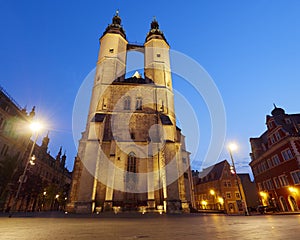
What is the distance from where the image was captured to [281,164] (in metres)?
23.0

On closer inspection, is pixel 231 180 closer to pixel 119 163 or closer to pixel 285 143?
pixel 285 143

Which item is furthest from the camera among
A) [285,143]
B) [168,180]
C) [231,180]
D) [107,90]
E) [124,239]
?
[231,180]

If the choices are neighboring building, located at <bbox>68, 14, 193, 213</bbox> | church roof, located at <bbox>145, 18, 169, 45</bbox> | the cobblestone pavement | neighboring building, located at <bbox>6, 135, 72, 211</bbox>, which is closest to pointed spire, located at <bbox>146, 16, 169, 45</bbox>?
church roof, located at <bbox>145, 18, 169, 45</bbox>

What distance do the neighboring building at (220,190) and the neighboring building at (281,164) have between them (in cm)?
923

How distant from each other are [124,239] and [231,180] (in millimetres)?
40686

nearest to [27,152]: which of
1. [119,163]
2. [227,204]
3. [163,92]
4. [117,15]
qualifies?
[119,163]

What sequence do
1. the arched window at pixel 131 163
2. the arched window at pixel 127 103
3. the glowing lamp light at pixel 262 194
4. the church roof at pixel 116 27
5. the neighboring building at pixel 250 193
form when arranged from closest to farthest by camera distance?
the arched window at pixel 131 163
the arched window at pixel 127 103
the glowing lamp light at pixel 262 194
the church roof at pixel 116 27
the neighboring building at pixel 250 193

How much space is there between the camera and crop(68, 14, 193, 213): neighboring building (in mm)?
18469

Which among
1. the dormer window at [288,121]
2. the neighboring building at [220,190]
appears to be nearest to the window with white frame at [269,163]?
the dormer window at [288,121]

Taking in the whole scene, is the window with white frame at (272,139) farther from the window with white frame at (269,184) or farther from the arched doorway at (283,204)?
the arched doorway at (283,204)

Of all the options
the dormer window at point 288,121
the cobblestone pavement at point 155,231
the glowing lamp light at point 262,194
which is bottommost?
A: the cobblestone pavement at point 155,231

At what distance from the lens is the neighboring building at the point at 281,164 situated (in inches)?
813

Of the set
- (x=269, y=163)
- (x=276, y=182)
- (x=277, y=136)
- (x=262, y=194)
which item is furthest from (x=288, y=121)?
(x=262, y=194)

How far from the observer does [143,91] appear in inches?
1076
